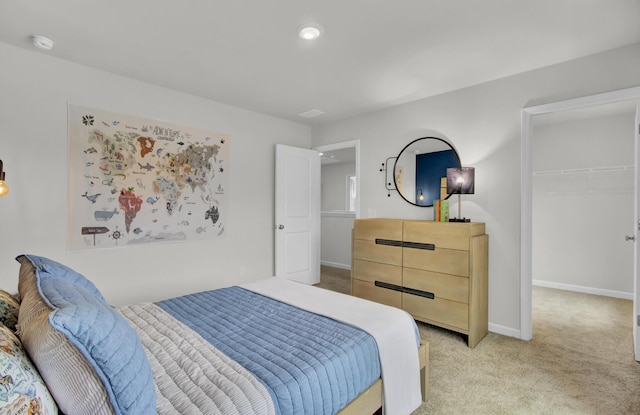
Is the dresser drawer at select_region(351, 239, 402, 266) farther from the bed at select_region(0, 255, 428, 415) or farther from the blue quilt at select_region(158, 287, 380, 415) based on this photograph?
the blue quilt at select_region(158, 287, 380, 415)

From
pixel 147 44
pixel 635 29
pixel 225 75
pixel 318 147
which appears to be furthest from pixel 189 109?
pixel 635 29

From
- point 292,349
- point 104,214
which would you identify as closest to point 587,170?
point 292,349

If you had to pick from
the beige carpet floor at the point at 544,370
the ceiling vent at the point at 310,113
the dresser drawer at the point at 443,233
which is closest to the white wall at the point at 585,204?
the beige carpet floor at the point at 544,370

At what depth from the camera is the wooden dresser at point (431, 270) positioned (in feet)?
8.90

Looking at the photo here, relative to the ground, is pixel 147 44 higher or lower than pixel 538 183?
higher

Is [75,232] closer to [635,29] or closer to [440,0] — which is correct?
[440,0]

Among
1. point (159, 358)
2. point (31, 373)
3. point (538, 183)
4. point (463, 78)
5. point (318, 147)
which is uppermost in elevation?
point (463, 78)

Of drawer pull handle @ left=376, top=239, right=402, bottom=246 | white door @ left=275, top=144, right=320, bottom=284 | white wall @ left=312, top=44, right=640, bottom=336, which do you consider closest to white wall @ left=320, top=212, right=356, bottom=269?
white door @ left=275, top=144, right=320, bottom=284

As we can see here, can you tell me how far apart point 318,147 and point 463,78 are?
226 cm

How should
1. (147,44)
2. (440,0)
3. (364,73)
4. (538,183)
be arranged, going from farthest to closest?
1. (538,183)
2. (364,73)
3. (147,44)
4. (440,0)

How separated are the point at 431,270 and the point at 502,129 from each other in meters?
1.51

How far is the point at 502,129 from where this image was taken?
296 centimetres

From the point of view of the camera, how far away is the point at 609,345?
2.67 meters

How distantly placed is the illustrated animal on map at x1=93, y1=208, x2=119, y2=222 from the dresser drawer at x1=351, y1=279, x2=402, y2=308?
2.54 meters
